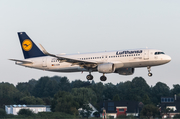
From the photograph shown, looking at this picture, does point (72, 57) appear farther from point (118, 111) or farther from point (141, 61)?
point (118, 111)

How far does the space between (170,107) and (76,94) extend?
5219 centimetres

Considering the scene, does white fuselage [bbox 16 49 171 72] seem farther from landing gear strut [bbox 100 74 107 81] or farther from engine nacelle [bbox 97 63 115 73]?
landing gear strut [bbox 100 74 107 81]

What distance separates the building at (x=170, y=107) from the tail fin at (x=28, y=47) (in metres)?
35.8

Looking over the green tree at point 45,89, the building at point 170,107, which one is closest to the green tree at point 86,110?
the building at point 170,107

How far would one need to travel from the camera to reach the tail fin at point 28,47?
70688 mm

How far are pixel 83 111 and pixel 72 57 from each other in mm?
36179

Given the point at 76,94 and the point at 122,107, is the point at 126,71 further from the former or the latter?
the point at 76,94

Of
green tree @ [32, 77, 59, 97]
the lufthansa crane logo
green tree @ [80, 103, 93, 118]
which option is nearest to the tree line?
green tree @ [32, 77, 59, 97]

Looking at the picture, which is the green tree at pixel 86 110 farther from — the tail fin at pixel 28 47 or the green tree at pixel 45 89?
the green tree at pixel 45 89

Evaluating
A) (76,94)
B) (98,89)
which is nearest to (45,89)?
(98,89)

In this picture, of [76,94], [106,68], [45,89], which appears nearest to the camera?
[106,68]

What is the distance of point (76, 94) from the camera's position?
5782 inches

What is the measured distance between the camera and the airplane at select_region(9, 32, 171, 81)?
6019 centimetres

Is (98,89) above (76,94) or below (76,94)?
above
